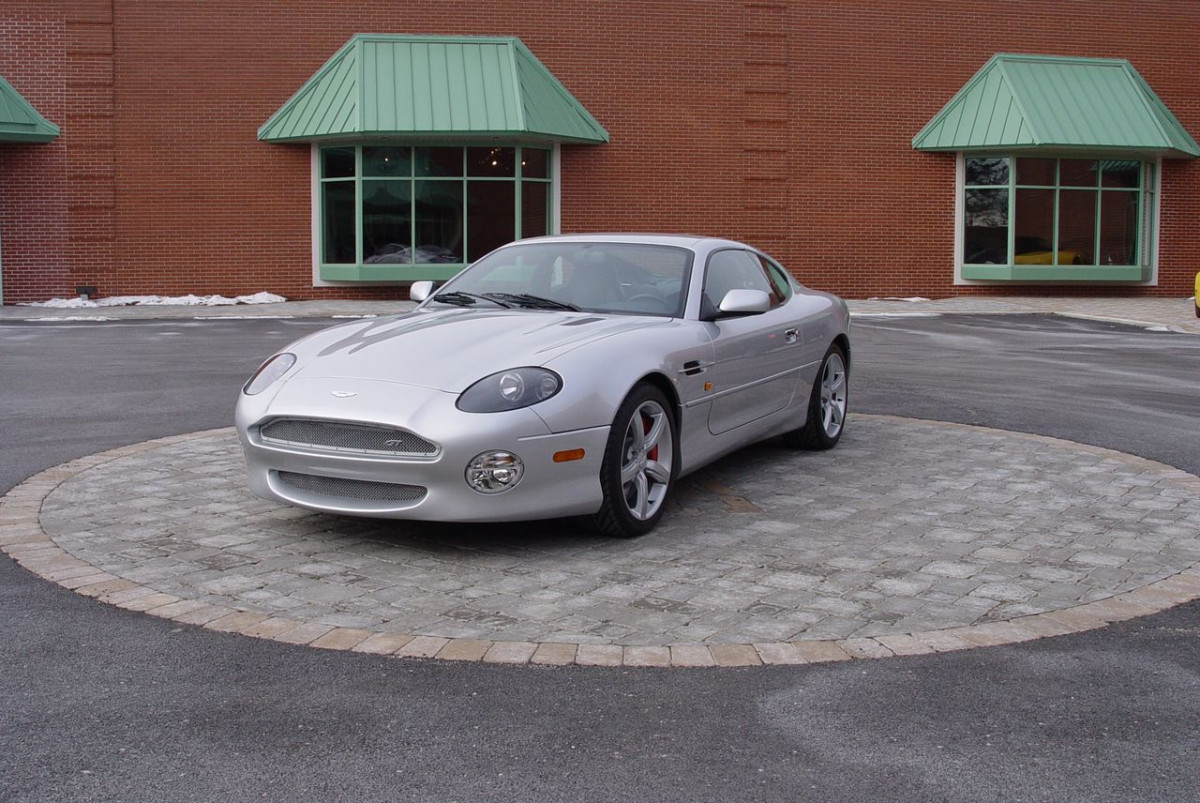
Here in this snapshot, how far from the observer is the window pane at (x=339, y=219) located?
23.4 metres

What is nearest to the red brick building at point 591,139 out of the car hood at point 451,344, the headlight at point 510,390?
the car hood at point 451,344

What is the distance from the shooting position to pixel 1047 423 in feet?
31.8

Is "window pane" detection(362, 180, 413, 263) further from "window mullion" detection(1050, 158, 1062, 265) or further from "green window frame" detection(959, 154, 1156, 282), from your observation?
"window mullion" detection(1050, 158, 1062, 265)

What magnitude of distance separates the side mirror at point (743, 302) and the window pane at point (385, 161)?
17.0 m

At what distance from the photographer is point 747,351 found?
7.22 meters

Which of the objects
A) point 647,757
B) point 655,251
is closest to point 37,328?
point 655,251

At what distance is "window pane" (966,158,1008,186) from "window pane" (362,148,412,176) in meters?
11.1

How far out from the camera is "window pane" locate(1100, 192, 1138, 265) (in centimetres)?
2609

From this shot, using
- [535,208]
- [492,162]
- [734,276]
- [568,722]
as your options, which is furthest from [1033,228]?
[568,722]

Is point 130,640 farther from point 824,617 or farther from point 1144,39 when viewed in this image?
point 1144,39

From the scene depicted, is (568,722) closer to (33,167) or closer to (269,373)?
(269,373)

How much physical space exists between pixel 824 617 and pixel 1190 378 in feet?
30.8

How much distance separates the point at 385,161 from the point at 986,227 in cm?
1182

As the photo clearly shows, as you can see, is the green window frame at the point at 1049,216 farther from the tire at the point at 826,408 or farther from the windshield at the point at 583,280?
the windshield at the point at 583,280
